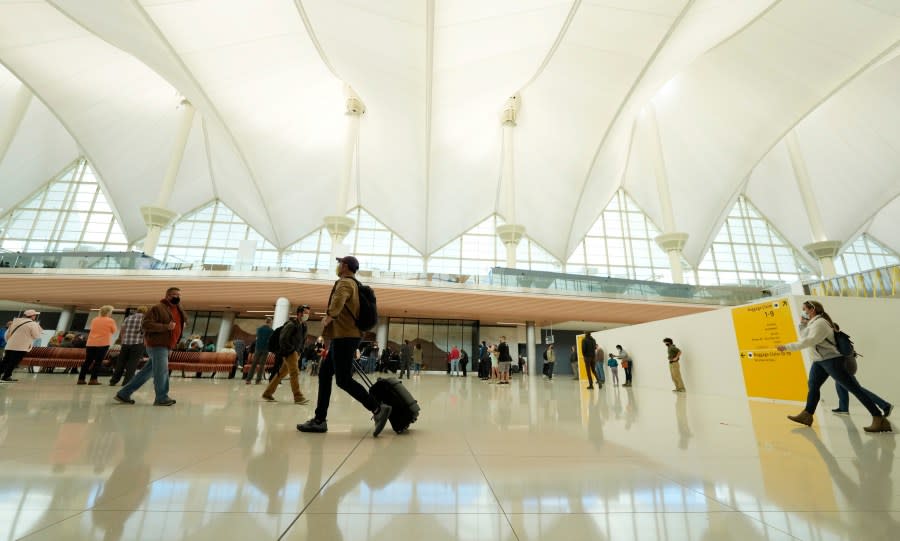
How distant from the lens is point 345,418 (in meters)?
4.25

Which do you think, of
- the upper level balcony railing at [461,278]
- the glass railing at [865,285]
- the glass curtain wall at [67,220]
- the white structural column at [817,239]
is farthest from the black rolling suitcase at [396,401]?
the glass curtain wall at [67,220]

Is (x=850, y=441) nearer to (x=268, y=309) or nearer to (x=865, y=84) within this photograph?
(x=268, y=309)

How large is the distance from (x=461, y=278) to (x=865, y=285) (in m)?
15.1

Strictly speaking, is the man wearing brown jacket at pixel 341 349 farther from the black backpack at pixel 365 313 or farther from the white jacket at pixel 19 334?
the white jacket at pixel 19 334

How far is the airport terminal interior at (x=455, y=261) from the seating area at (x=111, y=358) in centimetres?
7

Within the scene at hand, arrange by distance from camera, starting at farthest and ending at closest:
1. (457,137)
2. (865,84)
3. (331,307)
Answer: (457,137)
(865,84)
(331,307)

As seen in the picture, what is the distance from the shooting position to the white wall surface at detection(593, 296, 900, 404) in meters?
7.02

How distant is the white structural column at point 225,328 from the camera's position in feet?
73.3

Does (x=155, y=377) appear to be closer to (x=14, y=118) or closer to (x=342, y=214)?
(x=342, y=214)

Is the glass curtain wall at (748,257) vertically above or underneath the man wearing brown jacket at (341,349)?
above

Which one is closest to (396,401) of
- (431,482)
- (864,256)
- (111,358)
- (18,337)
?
(431,482)

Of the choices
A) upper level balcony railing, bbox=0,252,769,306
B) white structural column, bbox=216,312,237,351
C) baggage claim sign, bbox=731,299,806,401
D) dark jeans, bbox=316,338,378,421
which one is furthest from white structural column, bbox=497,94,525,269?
dark jeans, bbox=316,338,378,421

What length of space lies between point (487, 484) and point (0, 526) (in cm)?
Result: 186

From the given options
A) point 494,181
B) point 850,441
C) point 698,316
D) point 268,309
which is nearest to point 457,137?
point 494,181
